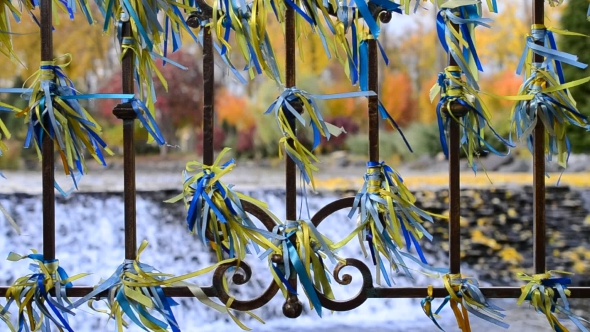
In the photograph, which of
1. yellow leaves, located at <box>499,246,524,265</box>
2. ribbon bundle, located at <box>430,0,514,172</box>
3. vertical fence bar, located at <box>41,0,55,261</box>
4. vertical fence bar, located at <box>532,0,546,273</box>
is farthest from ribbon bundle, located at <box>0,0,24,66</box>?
yellow leaves, located at <box>499,246,524,265</box>

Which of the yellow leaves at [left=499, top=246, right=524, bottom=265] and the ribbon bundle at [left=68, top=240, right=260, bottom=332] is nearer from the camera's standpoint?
the ribbon bundle at [left=68, top=240, right=260, bottom=332]

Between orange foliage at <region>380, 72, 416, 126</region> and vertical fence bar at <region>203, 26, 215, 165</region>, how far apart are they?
272 inches

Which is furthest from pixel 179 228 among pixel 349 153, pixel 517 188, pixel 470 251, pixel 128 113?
pixel 349 153

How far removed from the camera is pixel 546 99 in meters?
0.61

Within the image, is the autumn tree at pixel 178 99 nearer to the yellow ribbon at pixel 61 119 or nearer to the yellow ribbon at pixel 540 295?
the yellow ribbon at pixel 61 119

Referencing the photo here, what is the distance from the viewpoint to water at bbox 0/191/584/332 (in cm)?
252

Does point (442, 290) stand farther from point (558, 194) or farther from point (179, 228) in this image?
point (558, 194)

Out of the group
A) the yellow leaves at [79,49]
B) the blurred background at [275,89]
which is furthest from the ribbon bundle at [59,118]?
the yellow leaves at [79,49]

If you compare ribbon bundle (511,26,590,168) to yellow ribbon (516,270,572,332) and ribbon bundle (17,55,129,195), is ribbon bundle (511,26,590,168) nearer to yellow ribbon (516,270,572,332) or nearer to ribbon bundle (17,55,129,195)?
yellow ribbon (516,270,572,332)

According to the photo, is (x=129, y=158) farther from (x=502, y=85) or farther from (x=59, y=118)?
(x=502, y=85)

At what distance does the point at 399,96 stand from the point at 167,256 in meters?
4.88

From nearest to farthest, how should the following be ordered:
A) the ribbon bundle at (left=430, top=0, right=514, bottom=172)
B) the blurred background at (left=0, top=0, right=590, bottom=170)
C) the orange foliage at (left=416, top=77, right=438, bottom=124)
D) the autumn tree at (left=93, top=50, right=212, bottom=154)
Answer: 1. the ribbon bundle at (left=430, top=0, right=514, bottom=172)
2. the blurred background at (left=0, top=0, right=590, bottom=170)
3. the autumn tree at (left=93, top=50, right=212, bottom=154)
4. the orange foliage at (left=416, top=77, right=438, bottom=124)

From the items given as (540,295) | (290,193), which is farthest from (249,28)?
(540,295)

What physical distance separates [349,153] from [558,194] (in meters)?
3.69
